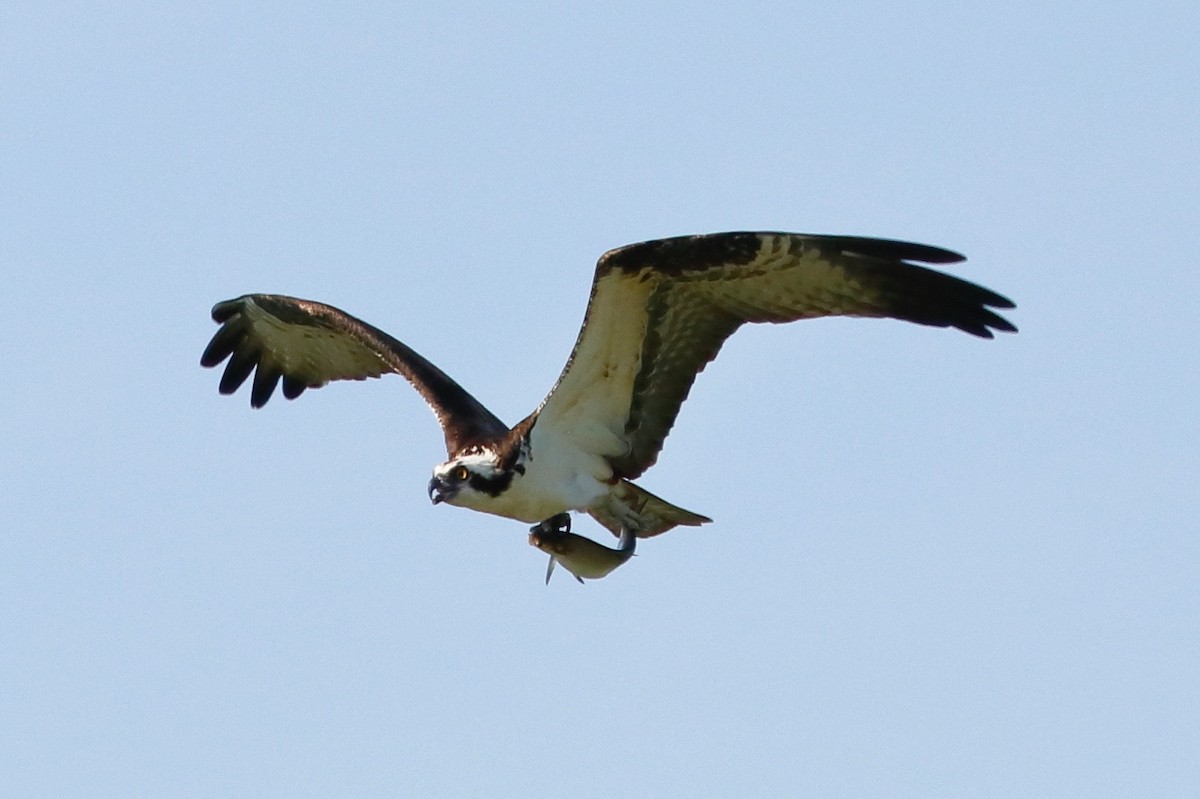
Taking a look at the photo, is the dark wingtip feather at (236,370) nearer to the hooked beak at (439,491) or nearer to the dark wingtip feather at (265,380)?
the dark wingtip feather at (265,380)

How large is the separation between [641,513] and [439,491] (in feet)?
4.15

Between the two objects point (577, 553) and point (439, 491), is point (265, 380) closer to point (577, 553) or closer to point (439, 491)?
point (439, 491)

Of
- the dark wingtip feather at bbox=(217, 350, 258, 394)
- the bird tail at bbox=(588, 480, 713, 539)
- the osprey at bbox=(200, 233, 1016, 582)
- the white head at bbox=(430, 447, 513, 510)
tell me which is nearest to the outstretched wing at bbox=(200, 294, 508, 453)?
the dark wingtip feather at bbox=(217, 350, 258, 394)

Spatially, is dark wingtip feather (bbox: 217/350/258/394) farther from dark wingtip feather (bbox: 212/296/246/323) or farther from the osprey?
the osprey

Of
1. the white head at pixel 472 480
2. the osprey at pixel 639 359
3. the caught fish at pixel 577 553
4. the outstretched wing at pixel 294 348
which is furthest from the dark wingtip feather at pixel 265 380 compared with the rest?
the caught fish at pixel 577 553

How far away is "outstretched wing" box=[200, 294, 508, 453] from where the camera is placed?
579 inches

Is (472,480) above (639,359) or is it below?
below

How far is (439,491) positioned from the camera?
505 inches

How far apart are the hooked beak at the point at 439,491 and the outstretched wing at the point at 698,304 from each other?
689 millimetres

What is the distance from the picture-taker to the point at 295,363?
52.8 ft

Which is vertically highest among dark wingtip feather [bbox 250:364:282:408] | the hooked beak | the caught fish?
dark wingtip feather [bbox 250:364:282:408]

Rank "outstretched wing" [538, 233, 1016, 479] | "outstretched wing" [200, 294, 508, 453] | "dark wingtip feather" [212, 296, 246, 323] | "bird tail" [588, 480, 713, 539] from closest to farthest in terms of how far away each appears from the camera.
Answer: "outstretched wing" [538, 233, 1016, 479]
"bird tail" [588, 480, 713, 539]
"outstretched wing" [200, 294, 508, 453]
"dark wingtip feather" [212, 296, 246, 323]

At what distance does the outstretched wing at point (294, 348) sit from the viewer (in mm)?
14711

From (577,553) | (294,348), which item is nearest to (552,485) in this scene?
(577,553)
